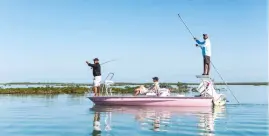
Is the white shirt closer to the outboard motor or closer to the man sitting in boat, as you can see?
the outboard motor

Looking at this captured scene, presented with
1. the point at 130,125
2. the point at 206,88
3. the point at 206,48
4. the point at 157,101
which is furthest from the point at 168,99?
the point at 130,125

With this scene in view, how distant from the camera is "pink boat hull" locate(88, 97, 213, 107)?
63.6ft

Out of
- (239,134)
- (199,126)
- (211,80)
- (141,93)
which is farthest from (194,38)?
(239,134)

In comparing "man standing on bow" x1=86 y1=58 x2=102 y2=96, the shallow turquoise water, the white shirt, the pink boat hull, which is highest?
the white shirt

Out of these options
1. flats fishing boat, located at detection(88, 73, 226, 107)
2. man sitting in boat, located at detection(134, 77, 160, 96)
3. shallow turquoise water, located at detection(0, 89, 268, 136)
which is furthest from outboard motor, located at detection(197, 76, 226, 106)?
shallow turquoise water, located at detection(0, 89, 268, 136)

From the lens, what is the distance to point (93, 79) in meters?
20.2

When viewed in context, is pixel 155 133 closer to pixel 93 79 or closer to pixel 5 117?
pixel 5 117

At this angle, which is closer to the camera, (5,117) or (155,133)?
(155,133)

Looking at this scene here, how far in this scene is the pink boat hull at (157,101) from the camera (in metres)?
19.4

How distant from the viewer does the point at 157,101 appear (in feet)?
64.4

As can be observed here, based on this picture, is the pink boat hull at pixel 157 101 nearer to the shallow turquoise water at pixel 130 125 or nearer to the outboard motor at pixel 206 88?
the outboard motor at pixel 206 88

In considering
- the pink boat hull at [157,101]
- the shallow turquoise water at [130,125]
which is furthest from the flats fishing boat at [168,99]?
the shallow turquoise water at [130,125]

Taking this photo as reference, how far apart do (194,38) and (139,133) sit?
29.3 feet

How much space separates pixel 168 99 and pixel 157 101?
530 millimetres
